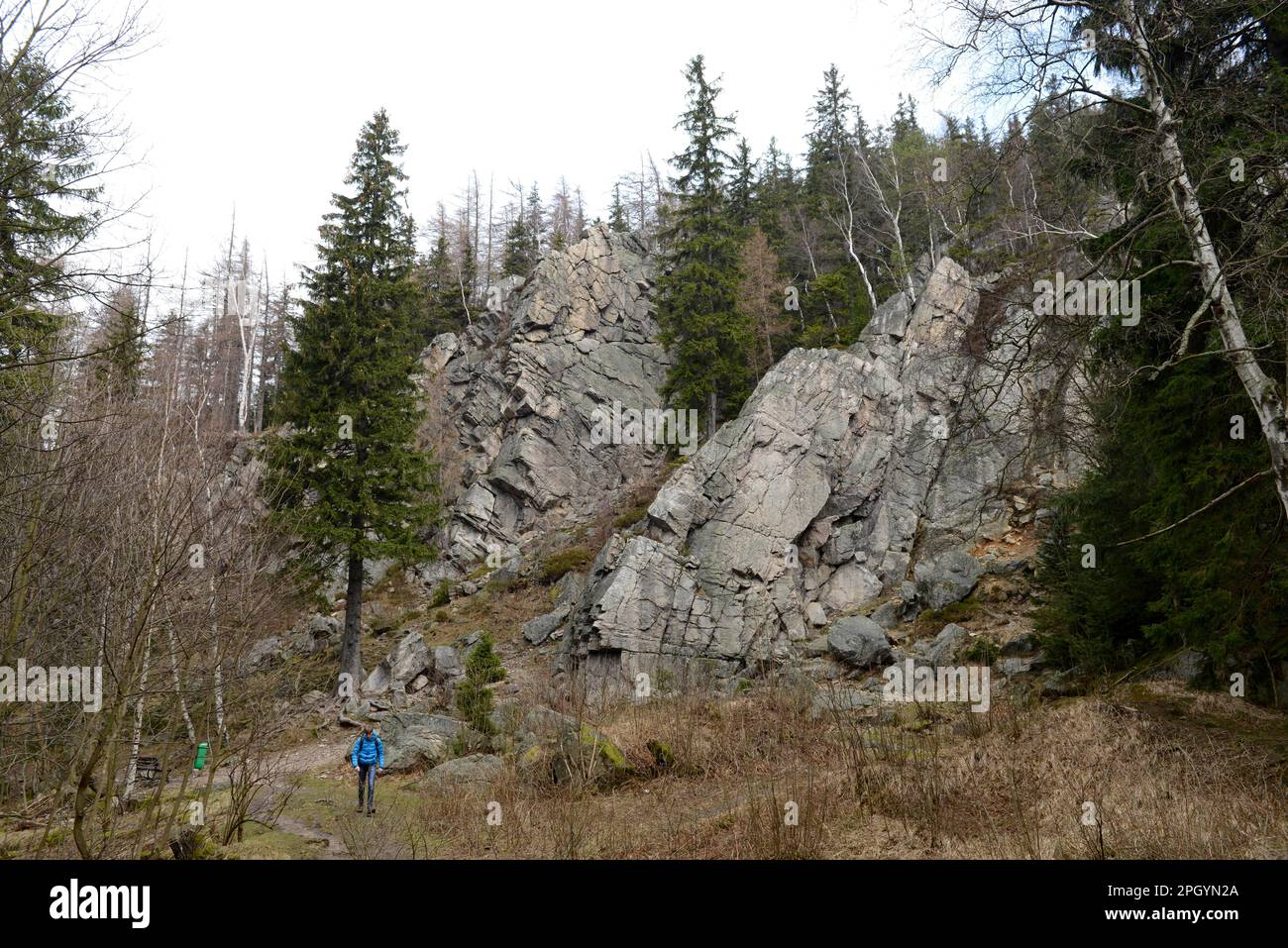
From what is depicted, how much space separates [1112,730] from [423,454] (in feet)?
60.8

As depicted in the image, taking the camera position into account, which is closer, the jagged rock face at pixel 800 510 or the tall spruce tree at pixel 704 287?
the jagged rock face at pixel 800 510

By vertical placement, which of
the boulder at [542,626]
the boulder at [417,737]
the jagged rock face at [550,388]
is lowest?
the boulder at [417,737]

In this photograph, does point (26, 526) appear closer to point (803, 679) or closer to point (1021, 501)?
point (803, 679)

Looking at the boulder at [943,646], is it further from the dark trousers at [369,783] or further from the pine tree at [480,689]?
the dark trousers at [369,783]

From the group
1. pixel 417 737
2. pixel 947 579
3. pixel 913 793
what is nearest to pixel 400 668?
pixel 417 737

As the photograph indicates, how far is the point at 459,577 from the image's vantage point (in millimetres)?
30781

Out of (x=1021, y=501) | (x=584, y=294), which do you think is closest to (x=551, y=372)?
(x=584, y=294)

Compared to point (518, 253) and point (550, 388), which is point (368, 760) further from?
point (518, 253)

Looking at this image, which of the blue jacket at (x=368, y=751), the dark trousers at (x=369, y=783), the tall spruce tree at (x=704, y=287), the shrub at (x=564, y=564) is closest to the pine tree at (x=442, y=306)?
the tall spruce tree at (x=704, y=287)

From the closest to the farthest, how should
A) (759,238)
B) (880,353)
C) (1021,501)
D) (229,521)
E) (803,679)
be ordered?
(229,521) < (803,679) < (1021,501) < (880,353) < (759,238)

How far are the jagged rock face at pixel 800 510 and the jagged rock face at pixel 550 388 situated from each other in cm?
1081

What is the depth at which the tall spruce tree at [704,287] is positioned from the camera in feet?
103

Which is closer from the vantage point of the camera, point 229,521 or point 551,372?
point 229,521

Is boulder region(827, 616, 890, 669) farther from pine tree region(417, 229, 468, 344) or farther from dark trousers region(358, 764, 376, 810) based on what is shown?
pine tree region(417, 229, 468, 344)
